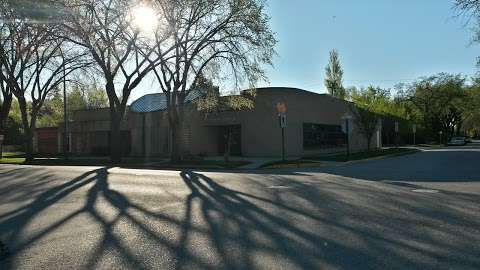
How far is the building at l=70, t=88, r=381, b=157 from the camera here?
3456 centimetres

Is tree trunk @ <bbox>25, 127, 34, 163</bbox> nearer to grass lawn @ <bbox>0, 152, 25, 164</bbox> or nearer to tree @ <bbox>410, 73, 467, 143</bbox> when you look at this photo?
grass lawn @ <bbox>0, 152, 25, 164</bbox>

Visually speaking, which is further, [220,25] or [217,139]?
[217,139]

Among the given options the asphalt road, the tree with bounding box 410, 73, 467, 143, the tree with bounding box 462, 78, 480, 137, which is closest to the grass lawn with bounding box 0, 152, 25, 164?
the asphalt road

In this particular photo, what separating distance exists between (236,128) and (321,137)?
7826 millimetres

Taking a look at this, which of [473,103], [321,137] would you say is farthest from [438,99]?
[321,137]

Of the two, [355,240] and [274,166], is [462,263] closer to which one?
[355,240]

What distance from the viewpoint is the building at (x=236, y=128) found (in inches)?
1361

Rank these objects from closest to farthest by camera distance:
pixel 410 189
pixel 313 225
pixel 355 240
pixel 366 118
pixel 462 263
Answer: pixel 462 263 → pixel 355 240 → pixel 313 225 → pixel 410 189 → pixel 366 118

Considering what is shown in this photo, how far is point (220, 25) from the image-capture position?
28828 mm

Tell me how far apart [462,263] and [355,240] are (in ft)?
5.43

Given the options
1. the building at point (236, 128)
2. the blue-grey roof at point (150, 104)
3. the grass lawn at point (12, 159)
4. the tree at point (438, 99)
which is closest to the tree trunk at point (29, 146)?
the grass lawn at point (12, 159)

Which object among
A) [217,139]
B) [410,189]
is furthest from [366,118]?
[410,189]

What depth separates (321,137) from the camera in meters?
40.4

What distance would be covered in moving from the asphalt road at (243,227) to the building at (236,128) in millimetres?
19705
